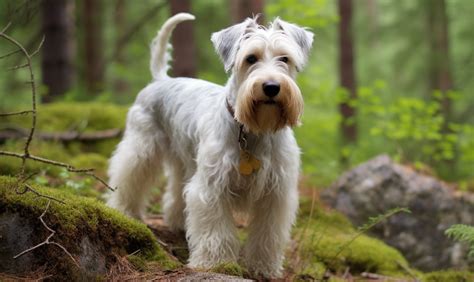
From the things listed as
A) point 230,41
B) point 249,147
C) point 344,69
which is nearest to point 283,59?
point 230,41

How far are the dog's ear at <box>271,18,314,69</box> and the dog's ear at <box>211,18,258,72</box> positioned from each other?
208 mm

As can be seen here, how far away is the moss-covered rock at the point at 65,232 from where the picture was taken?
10.9 feet

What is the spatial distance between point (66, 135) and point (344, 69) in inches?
289

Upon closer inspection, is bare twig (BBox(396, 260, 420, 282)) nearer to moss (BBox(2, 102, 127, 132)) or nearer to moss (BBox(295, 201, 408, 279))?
moss (BBox(295, 201, 408, 279))

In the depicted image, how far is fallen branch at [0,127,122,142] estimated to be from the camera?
8320 millimetres

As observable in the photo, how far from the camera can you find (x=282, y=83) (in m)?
4.12

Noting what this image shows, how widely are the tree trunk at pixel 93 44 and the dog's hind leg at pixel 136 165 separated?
8.91 meters

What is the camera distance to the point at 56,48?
12.2m

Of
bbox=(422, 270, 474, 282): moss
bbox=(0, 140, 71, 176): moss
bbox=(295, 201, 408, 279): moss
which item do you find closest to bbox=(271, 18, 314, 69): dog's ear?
bbox=(295, 201, 408, 279): moss

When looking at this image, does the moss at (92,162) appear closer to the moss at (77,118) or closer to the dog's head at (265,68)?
the moss at (77,118)

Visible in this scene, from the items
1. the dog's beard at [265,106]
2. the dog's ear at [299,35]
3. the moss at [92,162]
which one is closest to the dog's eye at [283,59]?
the dog's ear at [299,35]

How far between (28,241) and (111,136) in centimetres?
597

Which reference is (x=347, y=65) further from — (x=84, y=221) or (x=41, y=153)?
(x=84, y=221)

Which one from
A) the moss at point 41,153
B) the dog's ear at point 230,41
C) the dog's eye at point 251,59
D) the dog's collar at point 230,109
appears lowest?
the moss at point 41,153
